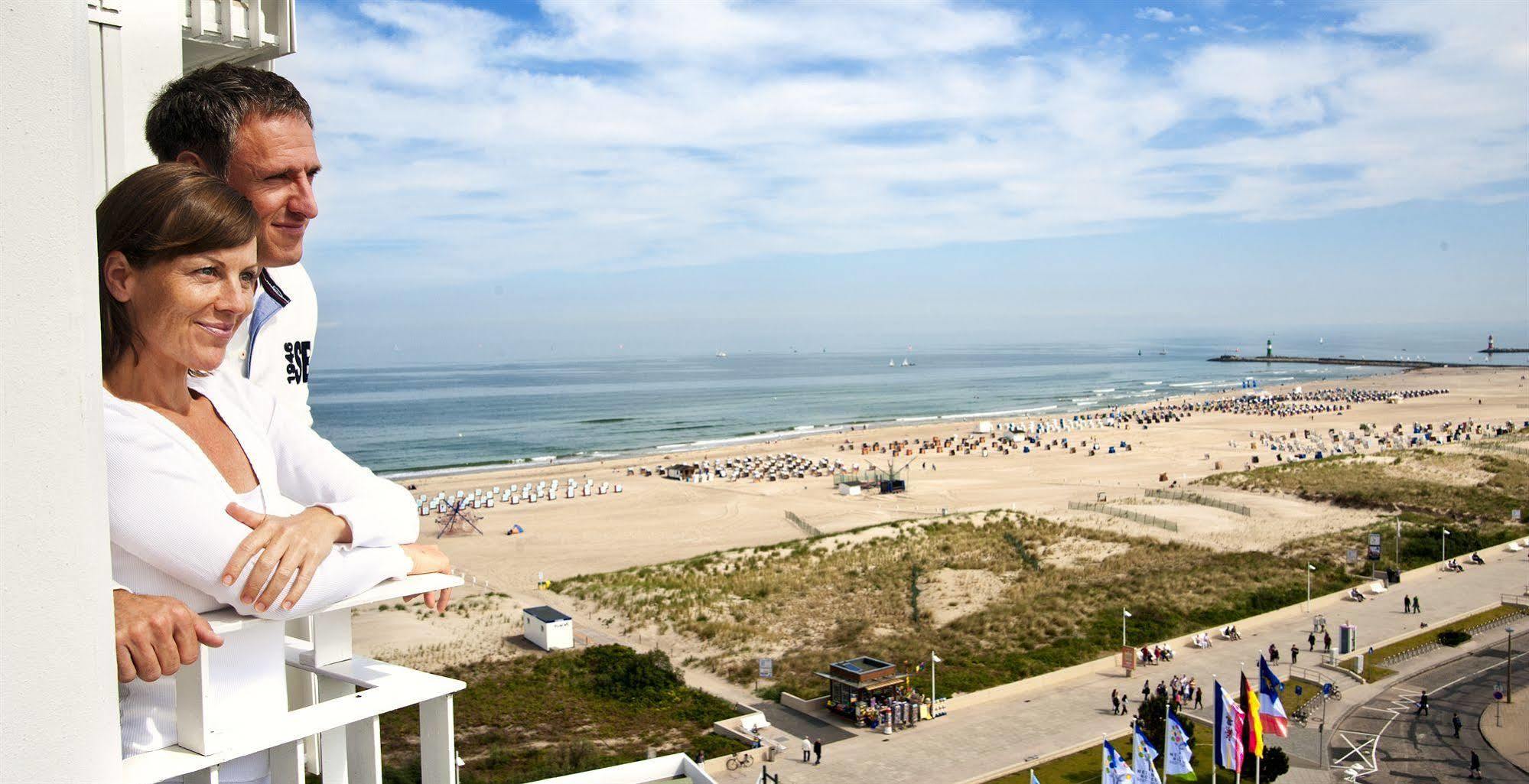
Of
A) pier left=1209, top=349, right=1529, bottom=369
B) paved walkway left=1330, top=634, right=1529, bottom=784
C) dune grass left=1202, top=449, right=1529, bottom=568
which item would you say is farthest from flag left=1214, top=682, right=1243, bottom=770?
pier left=1209, top=349, right=1529, bottom=369

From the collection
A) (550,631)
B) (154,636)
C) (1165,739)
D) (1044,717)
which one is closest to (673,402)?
(550,631)

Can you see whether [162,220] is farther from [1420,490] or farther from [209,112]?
[1420,490]

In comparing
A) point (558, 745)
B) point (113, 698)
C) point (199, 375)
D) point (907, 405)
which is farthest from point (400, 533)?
point (907, 405)

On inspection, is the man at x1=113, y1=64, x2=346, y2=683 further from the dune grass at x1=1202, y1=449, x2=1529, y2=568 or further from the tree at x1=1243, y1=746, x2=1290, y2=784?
the dune grass at x1=1202, y1=449, x2=1529, y2=568

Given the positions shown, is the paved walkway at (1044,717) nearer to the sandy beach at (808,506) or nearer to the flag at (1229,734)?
A: the flag at (1229,734)

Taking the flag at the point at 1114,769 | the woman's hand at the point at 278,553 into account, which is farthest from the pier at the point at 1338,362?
the woman's hand at the point at 278,553

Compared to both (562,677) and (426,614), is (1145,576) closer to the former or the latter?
(562,677)

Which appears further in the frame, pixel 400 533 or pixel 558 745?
pixel 558 745
